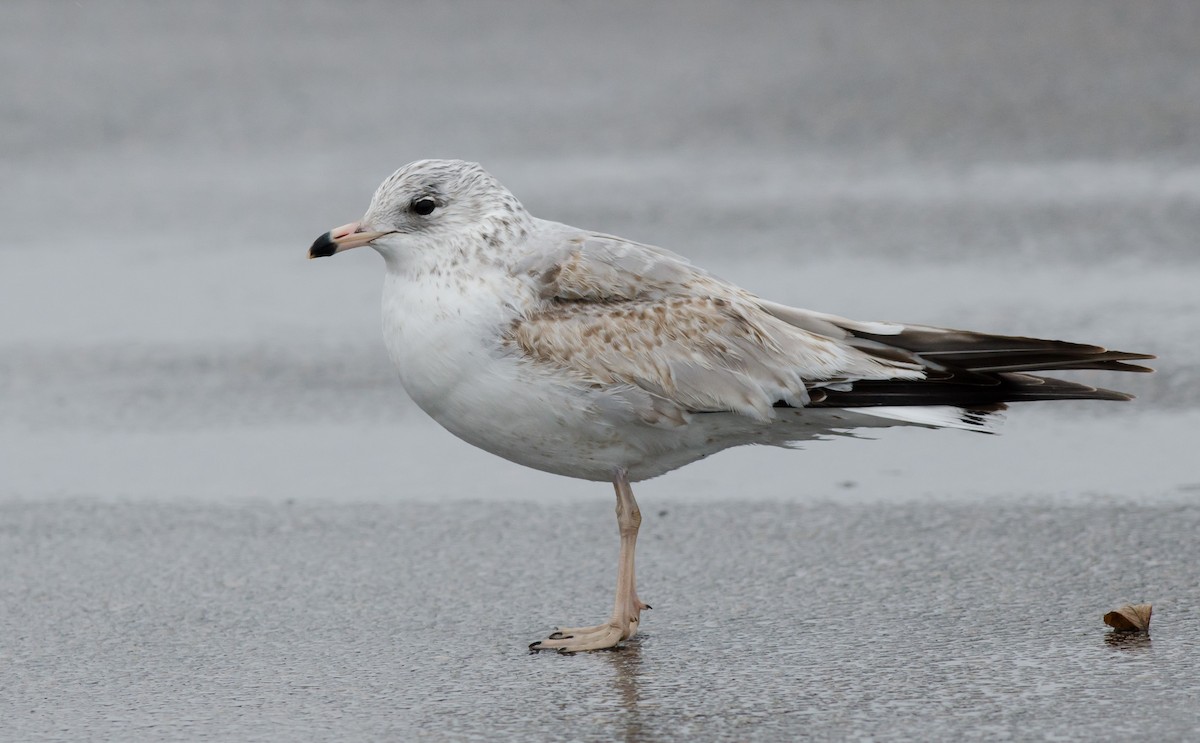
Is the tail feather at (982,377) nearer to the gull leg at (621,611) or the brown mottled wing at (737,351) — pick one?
the brown mottled wing at (737,351)

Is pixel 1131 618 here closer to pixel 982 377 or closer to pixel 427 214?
pixel 982 377

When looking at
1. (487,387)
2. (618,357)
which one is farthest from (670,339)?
(487,387)

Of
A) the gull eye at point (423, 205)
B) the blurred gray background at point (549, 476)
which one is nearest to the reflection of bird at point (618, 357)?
the gull eye at point (423, 205)

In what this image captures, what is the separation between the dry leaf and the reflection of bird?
568mm

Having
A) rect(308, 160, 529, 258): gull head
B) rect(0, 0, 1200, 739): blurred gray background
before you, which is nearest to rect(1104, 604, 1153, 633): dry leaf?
rect(0, 0, 1200, 739): blurred gray background

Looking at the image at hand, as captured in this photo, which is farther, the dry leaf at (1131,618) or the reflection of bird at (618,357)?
the reflection of bird at (618,357)

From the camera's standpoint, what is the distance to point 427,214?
4.91 metres

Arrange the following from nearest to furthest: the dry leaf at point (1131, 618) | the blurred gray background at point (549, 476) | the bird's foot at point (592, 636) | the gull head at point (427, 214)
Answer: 1. the blurred gray background at point (549, 476)
2. the dry leaf at point (1131, 618)
3. the bird's foot at point (592, 636)
4. the gull head at point (427, 214)

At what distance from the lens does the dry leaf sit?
4379 mm

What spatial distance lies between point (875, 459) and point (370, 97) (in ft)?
17.3

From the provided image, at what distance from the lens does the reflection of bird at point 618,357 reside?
15.2ft

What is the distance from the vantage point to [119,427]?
6793 mm

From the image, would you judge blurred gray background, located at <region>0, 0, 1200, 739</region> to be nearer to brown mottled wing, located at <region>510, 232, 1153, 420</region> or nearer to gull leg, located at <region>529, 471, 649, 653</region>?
gull leg, located at <region>529, 471, 649, 653</region>

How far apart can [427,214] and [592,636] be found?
131cm
